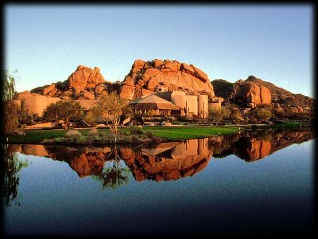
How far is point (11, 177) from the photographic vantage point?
16891 mm

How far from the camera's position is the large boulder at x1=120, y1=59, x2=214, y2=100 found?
6029 inches

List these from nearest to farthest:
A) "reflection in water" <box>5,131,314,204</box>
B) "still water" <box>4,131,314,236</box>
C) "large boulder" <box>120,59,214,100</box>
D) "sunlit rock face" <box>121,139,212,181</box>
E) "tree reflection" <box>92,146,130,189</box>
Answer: "still water" <box>4,131,314,236</box> < "tree reflection" <box>92,146,130,189</box> < "reflection in water" <box>5,131,314,204</box> < "sunlit rock face" <box>121,139,212,181</box> < "large boulder" <box>120,59,214,100</box>

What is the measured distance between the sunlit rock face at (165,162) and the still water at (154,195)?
0.24 feet

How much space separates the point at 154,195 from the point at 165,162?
871 centimetres

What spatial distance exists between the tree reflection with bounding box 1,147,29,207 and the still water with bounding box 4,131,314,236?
5 centimetres

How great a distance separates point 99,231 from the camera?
9.27 meters

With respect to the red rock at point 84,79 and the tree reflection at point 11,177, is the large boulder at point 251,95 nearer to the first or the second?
the red rock at point 84,79

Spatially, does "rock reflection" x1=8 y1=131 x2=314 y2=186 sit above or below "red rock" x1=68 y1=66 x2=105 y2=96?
below

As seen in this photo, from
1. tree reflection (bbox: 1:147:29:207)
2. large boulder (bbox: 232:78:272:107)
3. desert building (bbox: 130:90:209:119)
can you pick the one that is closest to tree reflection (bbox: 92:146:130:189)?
tree reflection (bbox: 1:147:29:207)

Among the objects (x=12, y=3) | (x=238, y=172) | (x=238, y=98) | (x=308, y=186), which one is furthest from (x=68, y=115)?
(x=238, y=98)

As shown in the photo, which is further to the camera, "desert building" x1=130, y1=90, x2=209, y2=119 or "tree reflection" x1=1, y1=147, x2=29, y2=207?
"desert building" x1=130, y1=90, x2=209, y2=119

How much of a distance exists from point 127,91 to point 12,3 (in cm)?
14561

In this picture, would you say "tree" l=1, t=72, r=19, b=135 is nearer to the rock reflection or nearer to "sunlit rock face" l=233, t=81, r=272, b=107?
the rock reflection

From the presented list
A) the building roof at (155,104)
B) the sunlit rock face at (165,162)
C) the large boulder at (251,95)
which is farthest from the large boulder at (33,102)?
the large boulder at (251,95)
